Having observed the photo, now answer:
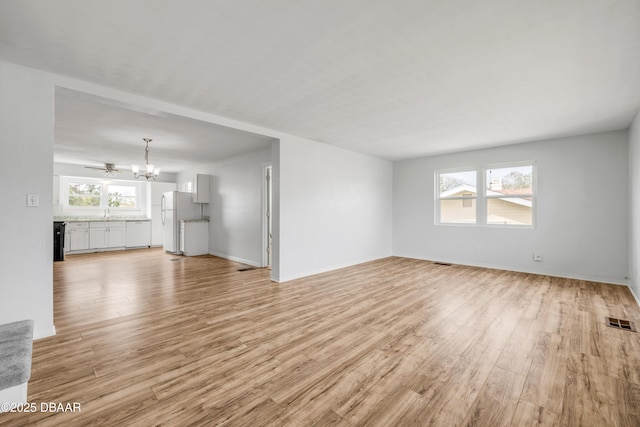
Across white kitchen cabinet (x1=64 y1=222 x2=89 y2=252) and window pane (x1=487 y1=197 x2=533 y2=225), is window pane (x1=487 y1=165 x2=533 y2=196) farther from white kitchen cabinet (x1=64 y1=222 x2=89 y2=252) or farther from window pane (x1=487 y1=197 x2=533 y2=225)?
white kitchen cabinet (x1=64 y1=222 x2=89 y2=252)

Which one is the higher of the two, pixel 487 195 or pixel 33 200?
pixel 487 195

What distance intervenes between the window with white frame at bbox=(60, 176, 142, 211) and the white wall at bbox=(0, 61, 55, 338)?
7229mm

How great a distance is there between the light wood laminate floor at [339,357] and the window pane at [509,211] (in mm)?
1621

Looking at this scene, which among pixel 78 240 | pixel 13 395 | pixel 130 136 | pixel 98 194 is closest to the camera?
pixel 13 395

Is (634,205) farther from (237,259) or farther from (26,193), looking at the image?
(26,193)

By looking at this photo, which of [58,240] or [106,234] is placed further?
[106,234]

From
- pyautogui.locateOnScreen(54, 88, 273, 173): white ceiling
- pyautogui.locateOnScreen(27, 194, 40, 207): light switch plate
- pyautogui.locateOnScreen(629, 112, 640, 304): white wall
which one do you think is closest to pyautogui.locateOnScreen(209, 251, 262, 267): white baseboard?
pyautogui.locateOnScreen(54, 88, 273, 173): white ceiling

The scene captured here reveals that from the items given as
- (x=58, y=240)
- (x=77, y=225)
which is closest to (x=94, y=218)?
(x=77, y=225)

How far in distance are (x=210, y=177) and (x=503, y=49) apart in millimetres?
7140

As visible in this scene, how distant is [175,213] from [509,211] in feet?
27.0

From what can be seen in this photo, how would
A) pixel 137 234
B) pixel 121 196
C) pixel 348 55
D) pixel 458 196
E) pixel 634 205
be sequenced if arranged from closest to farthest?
pixel 348 55 < pixel 634 205 < pixel 458 196 < pixel 137 234 < pixel 121 196

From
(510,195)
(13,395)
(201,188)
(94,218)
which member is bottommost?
(13,395)

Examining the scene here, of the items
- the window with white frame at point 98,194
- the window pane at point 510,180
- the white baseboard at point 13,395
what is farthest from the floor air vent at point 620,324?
the window with white frame at point 98,194

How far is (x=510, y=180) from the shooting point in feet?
18.3
